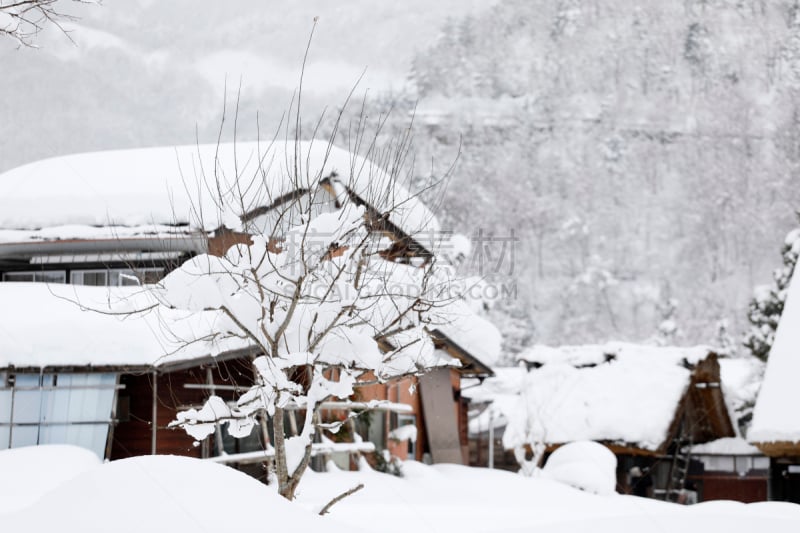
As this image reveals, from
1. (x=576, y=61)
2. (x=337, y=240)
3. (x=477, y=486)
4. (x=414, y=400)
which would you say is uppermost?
(x=576, y=61)

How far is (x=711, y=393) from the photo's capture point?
26.1 meters

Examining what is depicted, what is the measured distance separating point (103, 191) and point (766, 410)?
13.0 meters

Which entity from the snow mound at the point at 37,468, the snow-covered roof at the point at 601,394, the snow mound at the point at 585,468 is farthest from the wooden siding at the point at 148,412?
the snow-covered roof at the point at 601,394

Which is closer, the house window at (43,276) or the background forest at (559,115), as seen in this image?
the house window at (43,276)

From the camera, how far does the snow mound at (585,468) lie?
19.4m

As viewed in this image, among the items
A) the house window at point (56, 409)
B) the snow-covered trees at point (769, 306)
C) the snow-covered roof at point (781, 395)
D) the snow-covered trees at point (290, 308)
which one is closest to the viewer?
the snow-covered trees at point (290, 308)

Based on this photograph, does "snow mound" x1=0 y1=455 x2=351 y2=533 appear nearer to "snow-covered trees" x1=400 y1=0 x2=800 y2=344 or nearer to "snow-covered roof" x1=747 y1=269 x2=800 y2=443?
"snow-covered roof" x1=747 y1=269 x2=800 y2=443

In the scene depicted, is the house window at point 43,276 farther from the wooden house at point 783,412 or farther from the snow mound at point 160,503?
the snow mound at point 160,503

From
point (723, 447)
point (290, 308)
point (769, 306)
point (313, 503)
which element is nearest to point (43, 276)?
point (313, 503)

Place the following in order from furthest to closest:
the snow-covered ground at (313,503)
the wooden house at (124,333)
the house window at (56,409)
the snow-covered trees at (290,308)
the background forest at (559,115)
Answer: the background forest at (559,115)
the house window at (56,409)
the wooden house at (124,333)
the snow-covered trees at (290,308)
the snow-covered ground at (313,503)

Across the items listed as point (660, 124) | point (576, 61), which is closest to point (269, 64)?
point (576, 61)

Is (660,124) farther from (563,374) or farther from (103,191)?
(103,191)

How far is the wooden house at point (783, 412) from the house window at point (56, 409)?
415 inches

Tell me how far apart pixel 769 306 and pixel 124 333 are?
2055 cm
